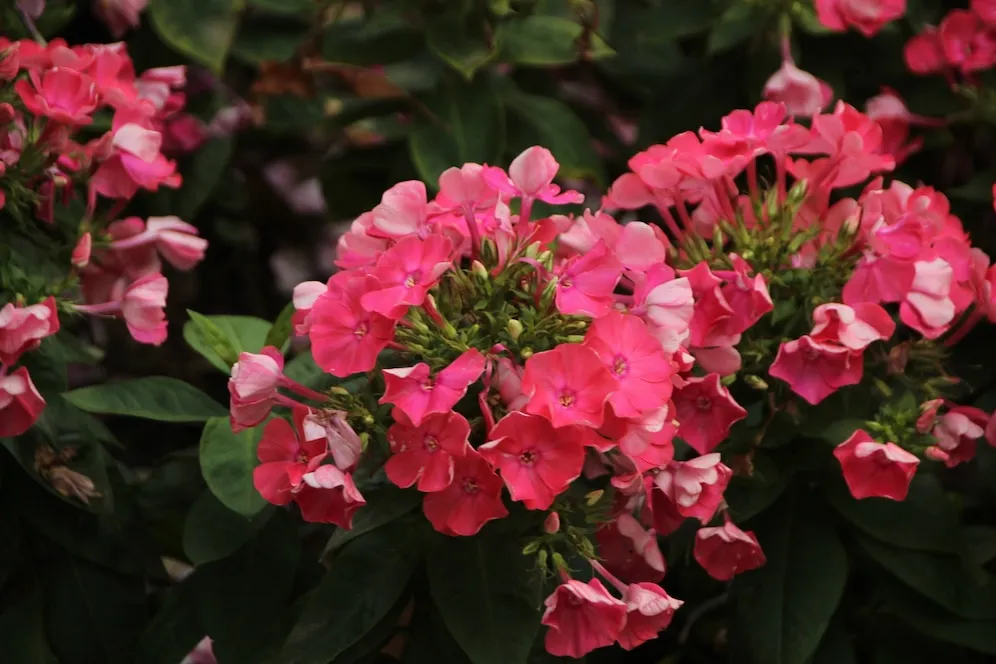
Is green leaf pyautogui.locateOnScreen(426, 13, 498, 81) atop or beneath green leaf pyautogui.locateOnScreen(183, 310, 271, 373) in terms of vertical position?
atop

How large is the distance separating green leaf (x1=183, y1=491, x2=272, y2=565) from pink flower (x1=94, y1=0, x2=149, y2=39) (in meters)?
0.57

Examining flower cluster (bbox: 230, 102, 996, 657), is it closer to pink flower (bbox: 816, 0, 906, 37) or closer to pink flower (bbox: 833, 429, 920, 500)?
pink flower (bbox: 833, 429, 920, 500)

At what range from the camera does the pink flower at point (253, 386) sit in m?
0.71

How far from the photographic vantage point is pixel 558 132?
121 cm

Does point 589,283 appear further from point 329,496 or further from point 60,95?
point 60,95

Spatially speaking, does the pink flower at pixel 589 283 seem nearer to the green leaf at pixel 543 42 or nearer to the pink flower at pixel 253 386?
the pink flower at pixel 253 386

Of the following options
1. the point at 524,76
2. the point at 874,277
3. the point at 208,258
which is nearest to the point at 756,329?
the point at 874,277

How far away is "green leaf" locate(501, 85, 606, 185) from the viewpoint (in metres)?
1.19

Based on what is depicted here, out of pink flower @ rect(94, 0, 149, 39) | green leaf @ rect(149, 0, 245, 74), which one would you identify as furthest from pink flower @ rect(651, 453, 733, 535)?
pink flower @ rect(94, 0, 149, 39)

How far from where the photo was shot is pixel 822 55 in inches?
48.6

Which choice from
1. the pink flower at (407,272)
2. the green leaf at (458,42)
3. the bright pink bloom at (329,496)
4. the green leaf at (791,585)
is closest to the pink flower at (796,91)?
the green leaf at (458,42)

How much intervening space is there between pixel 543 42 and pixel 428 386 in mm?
602

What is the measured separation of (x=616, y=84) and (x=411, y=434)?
0.97 m

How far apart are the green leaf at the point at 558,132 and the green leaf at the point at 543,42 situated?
83 mm
